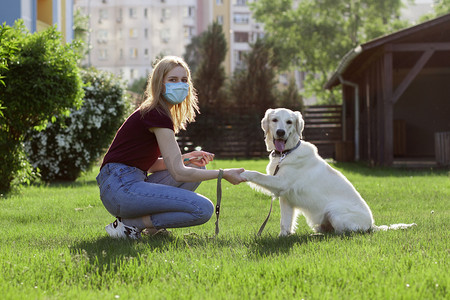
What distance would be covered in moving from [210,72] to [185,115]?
19456mm

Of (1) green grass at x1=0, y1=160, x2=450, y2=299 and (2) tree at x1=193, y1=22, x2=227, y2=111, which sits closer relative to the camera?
(1) green grass at x1=0, y1=160, x2=450, y2=299

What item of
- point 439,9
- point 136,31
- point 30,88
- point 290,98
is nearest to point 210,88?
point 290,98

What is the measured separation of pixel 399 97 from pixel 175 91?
16223mm

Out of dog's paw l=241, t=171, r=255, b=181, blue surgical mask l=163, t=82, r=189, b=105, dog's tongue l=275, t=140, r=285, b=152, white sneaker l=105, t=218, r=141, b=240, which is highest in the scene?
blue surgical mask l=163, t=82, r=189, b=105

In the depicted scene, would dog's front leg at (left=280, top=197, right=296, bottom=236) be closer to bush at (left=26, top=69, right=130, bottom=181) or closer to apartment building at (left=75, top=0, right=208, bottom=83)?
bush at (left=26, top=69, right=130, bottom=181)

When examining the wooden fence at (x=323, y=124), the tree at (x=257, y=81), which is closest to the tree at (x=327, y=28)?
the tree at (x=257, y=81)

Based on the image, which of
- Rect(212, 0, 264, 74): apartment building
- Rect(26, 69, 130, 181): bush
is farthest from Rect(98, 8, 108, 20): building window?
Rect(26, 69, 130, 181): bush

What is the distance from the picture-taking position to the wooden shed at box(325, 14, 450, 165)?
15430mm

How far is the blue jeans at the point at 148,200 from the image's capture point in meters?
5.27

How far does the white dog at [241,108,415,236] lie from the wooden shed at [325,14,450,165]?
9.80 metres

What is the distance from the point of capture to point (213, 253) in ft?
15.3

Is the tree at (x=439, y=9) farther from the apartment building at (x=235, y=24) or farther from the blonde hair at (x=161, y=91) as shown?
the blonde hair at (x=161, y=91)

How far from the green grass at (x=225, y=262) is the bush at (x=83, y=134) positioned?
6032 mm

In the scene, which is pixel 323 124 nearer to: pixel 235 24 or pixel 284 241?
pixel 284 241
